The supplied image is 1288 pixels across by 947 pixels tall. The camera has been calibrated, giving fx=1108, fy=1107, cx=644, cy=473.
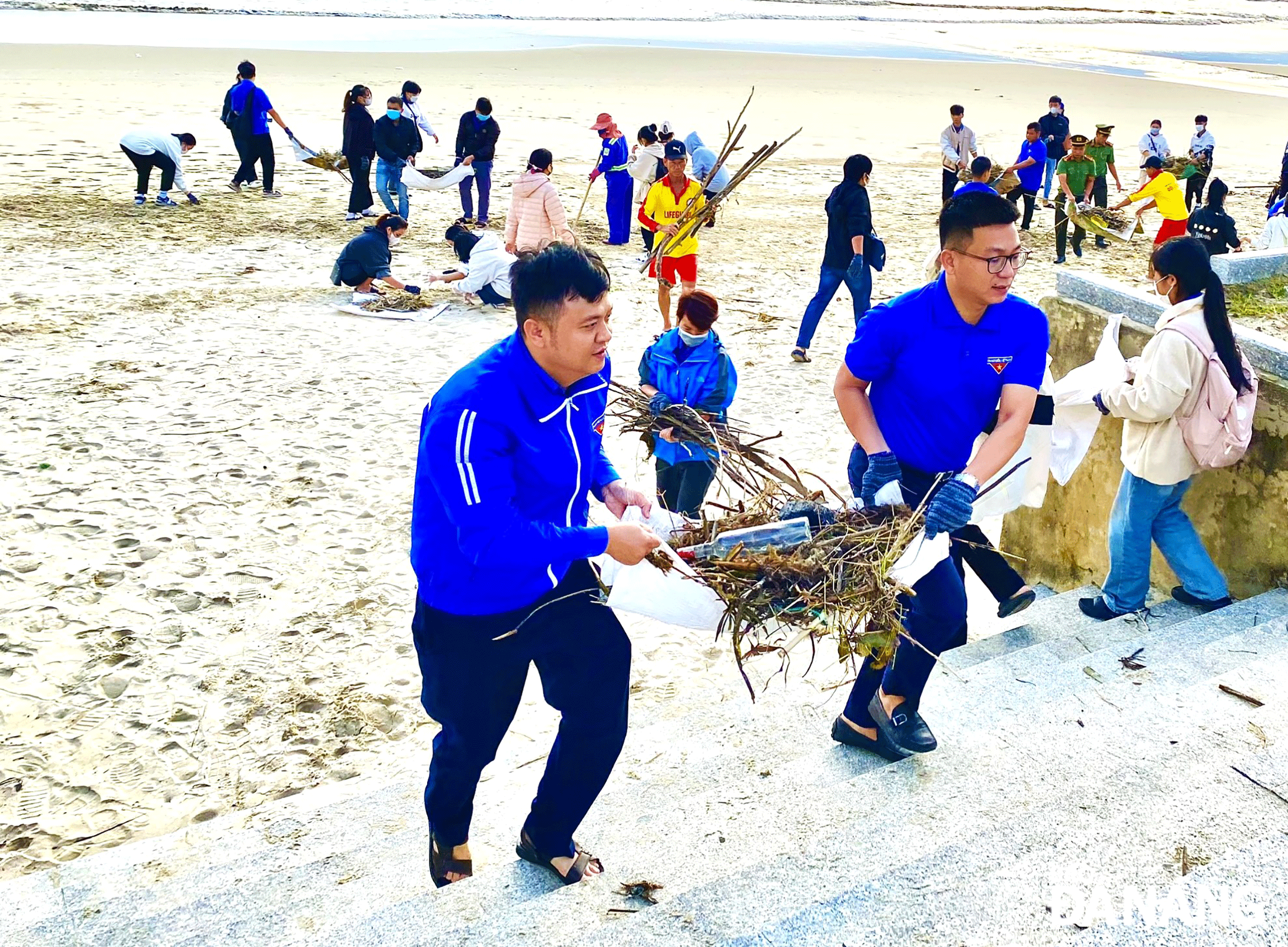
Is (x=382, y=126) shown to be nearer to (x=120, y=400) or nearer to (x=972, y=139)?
(x=120, y=400)

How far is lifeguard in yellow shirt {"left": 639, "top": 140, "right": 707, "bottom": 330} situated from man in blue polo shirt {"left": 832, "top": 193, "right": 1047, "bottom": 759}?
6226mm

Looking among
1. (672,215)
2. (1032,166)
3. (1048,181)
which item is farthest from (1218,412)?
(1048,181)

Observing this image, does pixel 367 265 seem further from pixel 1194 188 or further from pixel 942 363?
pixel 1194 188

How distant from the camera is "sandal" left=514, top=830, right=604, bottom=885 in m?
3.29

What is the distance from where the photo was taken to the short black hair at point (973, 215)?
3.55 meters

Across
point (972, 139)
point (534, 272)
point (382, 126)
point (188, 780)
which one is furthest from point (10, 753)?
point (972, 139)

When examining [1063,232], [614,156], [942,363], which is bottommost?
[942,363]

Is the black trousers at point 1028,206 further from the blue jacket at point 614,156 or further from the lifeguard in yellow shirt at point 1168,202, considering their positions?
the blue jacket at point 614,156

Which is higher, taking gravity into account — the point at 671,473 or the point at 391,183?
the point at 391,183

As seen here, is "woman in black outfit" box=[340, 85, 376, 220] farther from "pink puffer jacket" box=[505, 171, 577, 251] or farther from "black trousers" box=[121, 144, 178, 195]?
"pink puffer jacket" box=[505, 171, 577, 251]

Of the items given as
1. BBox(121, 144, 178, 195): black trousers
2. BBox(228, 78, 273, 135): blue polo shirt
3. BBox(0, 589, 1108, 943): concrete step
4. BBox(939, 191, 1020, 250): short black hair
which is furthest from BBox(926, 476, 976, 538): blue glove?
BBox(228, 78, 273, 135): blue polo shirt

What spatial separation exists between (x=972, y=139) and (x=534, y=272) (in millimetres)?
13429

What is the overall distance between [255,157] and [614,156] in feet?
16.4

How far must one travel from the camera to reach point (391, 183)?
13.8 metres
